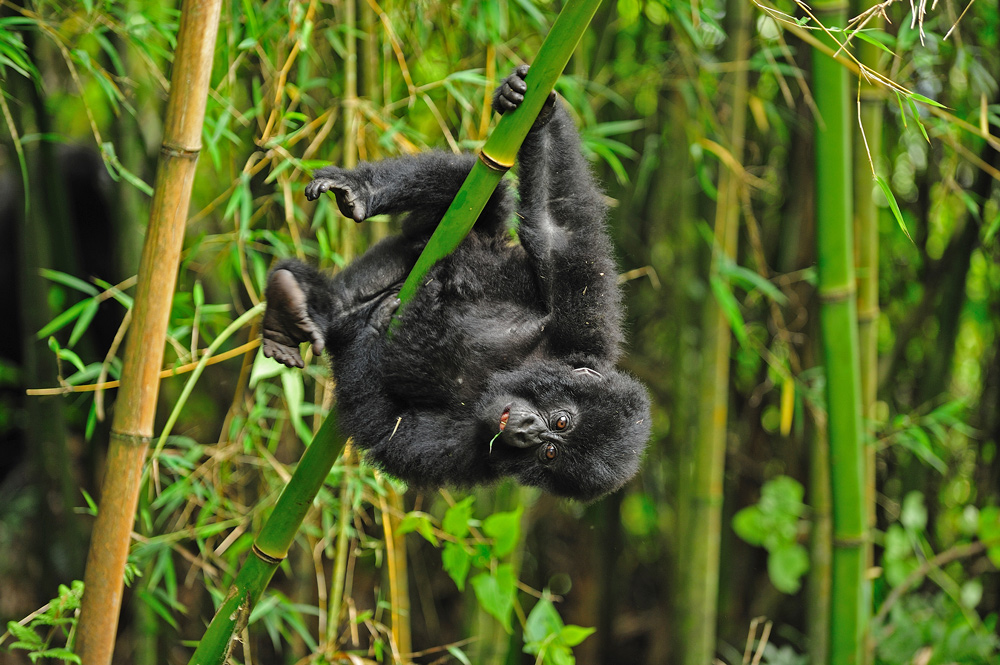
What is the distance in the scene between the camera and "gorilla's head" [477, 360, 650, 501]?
1555 millimetres

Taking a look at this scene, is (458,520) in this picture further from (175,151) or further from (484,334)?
(175,151)

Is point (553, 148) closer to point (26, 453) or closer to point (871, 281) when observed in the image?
point (871, 281)

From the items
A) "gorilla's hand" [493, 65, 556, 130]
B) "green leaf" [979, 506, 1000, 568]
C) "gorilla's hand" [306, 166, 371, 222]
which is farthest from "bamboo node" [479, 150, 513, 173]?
"green leaf" [979, 506, 1000, 568]

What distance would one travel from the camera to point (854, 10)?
2.17 m

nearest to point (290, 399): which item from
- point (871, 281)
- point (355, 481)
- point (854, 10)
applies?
point (355, 481)

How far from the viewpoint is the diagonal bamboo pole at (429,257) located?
1126 mm

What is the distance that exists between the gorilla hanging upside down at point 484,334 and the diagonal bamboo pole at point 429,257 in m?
0.20

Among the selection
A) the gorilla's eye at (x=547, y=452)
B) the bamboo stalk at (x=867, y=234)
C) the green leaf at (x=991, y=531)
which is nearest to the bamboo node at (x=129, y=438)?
the gorilla's eye at (x=547, y=452)

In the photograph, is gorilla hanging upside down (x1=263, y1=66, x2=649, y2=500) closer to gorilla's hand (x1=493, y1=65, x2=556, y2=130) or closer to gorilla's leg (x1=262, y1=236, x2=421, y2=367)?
gorilla's leg (x1=262, y1=236, x2=421, y2=367)

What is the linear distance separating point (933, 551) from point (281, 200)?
264cm

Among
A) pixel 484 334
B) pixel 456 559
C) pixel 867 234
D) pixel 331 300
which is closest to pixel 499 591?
pixel 456 559

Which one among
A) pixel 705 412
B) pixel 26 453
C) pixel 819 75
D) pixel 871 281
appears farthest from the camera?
pixel 26 453

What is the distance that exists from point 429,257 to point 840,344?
3.29 feet

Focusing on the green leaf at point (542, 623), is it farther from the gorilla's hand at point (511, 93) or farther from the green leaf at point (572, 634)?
the gorilla's hand at point (511, 93)
